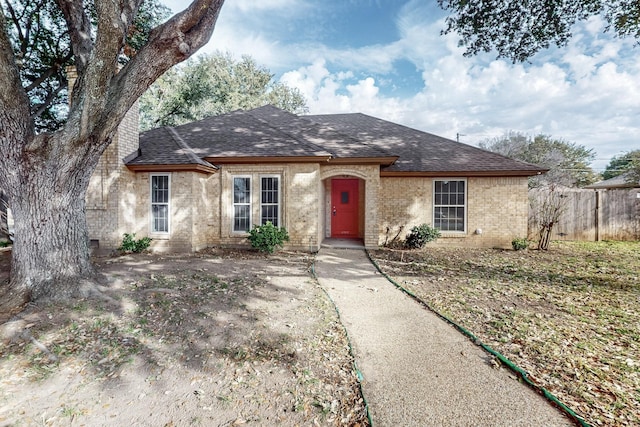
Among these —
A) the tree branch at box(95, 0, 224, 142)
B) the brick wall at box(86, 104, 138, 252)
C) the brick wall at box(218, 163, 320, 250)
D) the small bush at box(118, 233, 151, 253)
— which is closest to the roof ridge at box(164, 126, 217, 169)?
the brick wall at box(218, 163, 320, 250)

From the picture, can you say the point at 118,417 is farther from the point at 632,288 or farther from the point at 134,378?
the point at 632,288

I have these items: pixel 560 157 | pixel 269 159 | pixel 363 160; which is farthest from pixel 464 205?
pixel 560 157

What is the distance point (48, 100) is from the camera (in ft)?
37.6

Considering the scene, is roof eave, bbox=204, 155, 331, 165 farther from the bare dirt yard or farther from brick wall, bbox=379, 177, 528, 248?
the bare dirt yard

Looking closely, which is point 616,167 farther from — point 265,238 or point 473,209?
point 265,238

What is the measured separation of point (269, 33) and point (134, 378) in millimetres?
12122

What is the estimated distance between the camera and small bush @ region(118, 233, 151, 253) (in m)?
8.67

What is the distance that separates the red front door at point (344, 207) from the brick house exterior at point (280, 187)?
1.45 ft

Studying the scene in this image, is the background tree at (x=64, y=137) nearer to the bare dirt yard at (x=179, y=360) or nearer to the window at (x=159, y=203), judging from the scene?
the bare dirt yard at (x=179, y=360)

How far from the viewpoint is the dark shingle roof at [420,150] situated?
33.4 feet

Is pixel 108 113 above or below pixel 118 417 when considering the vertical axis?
above

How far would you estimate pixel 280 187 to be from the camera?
959 cm

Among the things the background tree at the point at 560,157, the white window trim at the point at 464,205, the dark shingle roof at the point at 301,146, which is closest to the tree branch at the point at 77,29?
the dark shingle roof at the point at 301,146

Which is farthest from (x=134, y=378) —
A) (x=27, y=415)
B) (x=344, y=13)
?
(x=344, y=13)
